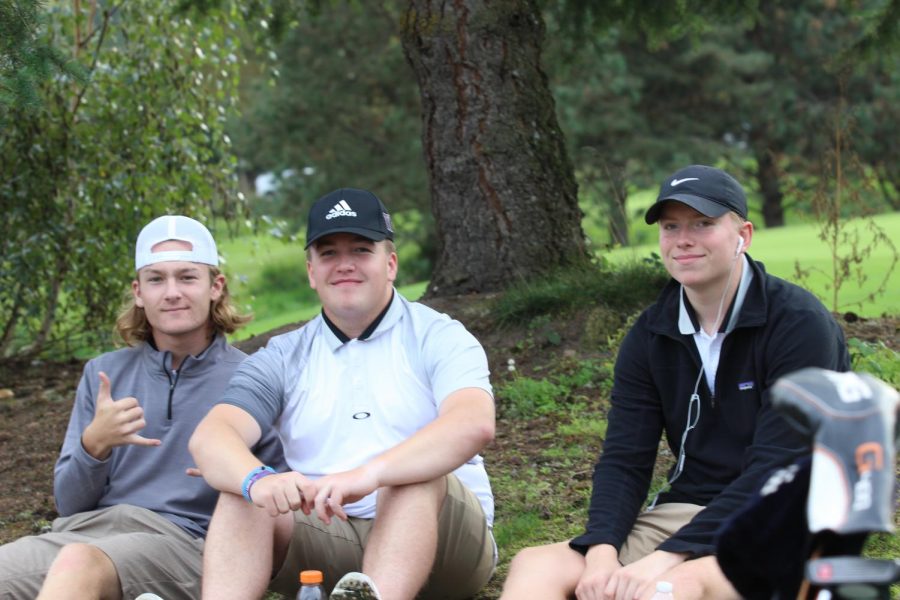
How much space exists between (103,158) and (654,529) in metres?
6.58

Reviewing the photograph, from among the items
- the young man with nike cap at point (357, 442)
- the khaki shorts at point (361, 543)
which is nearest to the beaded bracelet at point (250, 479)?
the young man with nike cap at point (357, 442)

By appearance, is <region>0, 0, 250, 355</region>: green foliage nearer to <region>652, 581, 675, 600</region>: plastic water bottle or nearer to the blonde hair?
the blonde hair

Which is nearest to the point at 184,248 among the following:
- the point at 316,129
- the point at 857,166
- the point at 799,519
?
the point at 799,519

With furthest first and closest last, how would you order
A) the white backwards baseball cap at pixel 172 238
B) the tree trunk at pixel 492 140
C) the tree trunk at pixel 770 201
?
1. the tree trunk at pixel 770 201
2. the tree trunk at pixel 492 140
3. the white backwards baseball cap at pixel 172 238

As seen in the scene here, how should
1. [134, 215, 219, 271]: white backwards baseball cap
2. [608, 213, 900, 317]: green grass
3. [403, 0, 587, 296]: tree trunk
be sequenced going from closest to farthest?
[134, 215, 219, 271]: white backwards baseball cap → [403, 0, 587, 296]: tree trunk → [608, 213, 900, 317]: green grass

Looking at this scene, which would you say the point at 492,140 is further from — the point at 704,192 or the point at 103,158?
the point at 704,192

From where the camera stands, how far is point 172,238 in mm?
4328

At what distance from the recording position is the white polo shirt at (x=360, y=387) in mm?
3941

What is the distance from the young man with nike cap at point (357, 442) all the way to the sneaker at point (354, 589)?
0.70 ft

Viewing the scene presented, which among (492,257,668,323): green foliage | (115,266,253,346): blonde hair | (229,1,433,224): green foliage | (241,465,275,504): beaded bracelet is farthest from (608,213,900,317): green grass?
(229,1,433,224): green foliage

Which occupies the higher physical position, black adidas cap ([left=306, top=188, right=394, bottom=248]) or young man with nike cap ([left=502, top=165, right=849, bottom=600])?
black adidas cap ([left=306, top=188, right=394, bottom=248])

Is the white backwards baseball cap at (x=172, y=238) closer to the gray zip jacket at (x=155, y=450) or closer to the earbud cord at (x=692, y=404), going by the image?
the gray zip jacket at (x=155, y=450)

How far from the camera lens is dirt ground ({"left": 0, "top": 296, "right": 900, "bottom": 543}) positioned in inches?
234

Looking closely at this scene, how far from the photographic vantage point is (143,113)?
31.1ft
